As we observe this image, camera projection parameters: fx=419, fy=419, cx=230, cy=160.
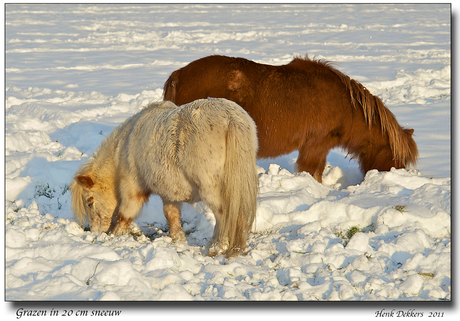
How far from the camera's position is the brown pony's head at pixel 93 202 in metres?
4.25

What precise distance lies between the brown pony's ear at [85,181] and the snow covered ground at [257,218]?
0.47 meters

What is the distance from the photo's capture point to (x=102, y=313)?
2643 mm

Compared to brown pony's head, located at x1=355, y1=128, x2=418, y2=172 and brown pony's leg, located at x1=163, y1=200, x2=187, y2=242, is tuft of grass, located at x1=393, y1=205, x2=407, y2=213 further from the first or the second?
brown pony's leg, located at x1=163, y1=200, x2=187, y2=242

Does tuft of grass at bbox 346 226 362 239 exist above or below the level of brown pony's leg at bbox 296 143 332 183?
below

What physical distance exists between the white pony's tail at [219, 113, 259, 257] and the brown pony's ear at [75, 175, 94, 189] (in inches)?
59.7

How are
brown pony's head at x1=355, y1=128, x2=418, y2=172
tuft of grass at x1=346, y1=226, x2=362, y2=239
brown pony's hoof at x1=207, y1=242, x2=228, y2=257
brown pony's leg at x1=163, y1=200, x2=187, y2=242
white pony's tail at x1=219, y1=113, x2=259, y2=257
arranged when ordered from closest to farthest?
white pony's tail at x1=219, y1=113, x2=259, y2=257
brown pony's hoof at x1=207, y1=242, x2=228, y2=257
tuft of grass at x1=346, y1=226, x2=362, y2=239
brown pony's leg at x1=163, y1=200, x2=187, y2=242
brown pony's head at x1=355, y1=128, x2=418, y2=172

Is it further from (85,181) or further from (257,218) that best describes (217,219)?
(85,181)

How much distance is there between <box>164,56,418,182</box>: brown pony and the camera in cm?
525

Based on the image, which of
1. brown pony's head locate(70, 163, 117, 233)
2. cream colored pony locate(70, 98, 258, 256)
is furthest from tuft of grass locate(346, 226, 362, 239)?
brown pony's head locate(70, 163, 117, 233)

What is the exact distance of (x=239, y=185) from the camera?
3336mm

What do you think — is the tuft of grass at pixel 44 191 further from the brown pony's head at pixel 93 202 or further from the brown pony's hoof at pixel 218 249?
the brown pony's hoof at pixel 218 249

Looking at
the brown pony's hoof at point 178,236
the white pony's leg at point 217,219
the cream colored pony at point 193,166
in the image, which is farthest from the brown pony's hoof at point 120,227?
the white pony's leg at point 217,219

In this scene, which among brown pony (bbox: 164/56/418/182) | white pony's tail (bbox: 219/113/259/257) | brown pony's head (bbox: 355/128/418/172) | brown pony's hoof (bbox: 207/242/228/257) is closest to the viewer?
white pony's tail (bbox: 219/113/259/257)

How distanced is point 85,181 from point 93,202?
0.27 meters
